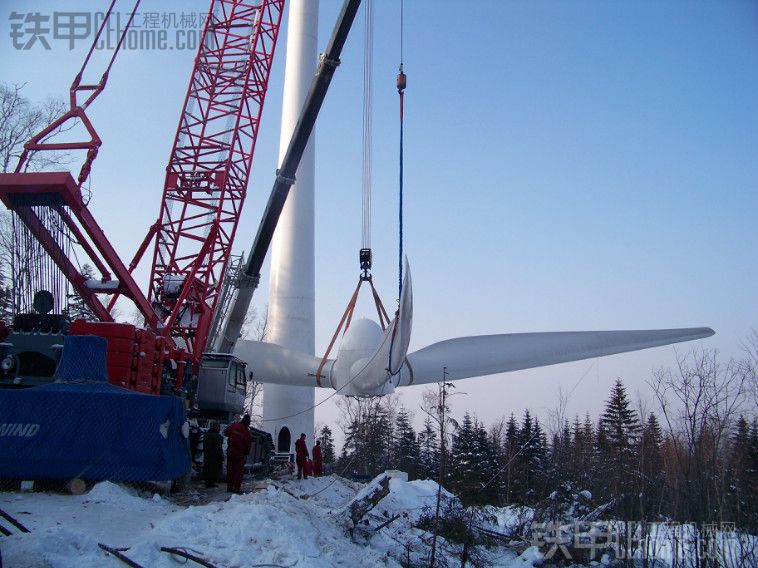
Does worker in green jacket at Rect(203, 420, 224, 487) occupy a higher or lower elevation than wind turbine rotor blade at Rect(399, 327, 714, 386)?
lower

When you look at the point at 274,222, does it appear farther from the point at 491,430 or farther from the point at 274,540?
the point at 491,430

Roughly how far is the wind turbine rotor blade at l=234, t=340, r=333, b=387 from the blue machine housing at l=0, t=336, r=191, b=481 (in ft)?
30.4

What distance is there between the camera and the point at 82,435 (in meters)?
9.43

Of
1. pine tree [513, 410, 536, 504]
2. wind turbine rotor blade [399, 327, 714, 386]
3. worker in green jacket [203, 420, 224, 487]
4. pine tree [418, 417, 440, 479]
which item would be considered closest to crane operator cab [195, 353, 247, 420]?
worker in green jacket [203, 420, 224, 487]

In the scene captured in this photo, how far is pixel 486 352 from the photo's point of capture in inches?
728

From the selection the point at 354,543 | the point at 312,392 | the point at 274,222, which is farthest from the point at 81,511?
the point at 312,392

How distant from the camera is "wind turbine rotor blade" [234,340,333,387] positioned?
62.6 feet

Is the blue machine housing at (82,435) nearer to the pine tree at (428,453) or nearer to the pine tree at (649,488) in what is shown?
the pine tree at (649,488)

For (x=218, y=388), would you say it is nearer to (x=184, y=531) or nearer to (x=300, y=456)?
(x=300, y=456)

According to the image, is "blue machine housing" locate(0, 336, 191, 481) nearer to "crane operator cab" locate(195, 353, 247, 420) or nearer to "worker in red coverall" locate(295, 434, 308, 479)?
"crane operator cab" locate(195, 353, 247, 420)

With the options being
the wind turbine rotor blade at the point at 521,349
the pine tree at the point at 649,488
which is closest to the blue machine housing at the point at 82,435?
the pine tree at the point at 649,488

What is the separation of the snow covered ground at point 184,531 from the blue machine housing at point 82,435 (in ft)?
1.18

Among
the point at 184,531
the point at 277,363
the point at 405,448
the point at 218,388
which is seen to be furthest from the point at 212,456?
the point at 405,448

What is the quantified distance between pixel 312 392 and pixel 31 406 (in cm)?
1417
